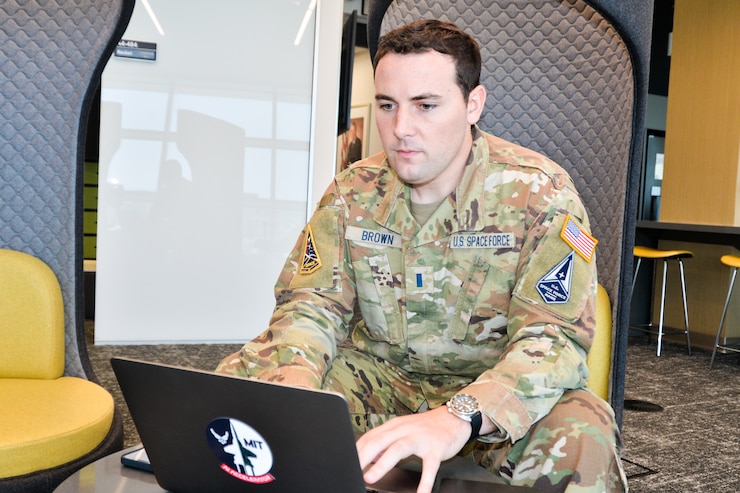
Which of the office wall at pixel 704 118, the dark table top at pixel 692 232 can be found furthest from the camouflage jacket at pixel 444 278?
the office wall at pixel 704 118

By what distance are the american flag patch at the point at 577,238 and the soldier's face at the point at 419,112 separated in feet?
0.89

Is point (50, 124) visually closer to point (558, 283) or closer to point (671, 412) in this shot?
point (558, 283)

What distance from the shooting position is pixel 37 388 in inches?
70.6

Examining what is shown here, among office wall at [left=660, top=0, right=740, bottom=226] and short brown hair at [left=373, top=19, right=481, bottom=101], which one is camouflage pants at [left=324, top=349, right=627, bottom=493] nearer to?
short brown hair at [left=373, top=19, right=481, bottom=101]

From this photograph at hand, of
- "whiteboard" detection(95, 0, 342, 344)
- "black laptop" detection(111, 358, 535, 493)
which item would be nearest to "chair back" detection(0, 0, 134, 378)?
"black laptop" detection(111, 358, 535, 493)

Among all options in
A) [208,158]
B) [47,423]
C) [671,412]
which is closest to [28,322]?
[47,423]

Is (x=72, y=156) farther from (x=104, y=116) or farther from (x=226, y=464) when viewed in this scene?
(x=104, y=116)

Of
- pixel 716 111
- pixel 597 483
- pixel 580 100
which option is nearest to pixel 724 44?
pixel 716 111

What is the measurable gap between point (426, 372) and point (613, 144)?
0.75 m

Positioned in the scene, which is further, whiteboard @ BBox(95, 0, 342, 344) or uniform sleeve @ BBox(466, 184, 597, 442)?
whiteboard @ BBox(95, 0, 342, 344)

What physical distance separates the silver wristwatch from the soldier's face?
19.9 inches

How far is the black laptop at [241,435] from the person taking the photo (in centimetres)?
82

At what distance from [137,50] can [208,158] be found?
68cm

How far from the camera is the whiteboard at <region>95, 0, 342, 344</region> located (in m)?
4.01
